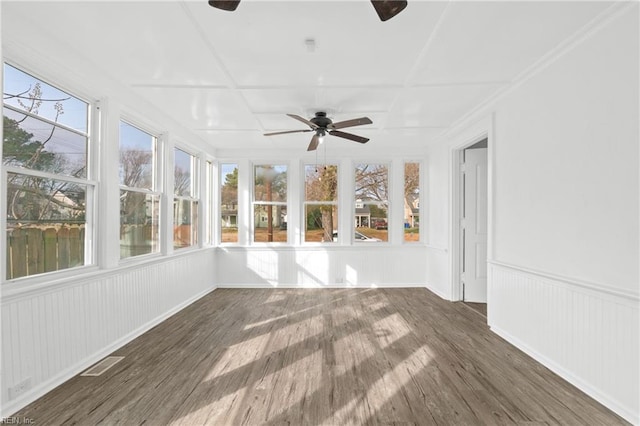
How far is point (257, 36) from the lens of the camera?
2.47 m

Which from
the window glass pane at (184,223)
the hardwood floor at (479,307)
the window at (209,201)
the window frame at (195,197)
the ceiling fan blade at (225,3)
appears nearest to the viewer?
the ceiling fan blade at (225,3)

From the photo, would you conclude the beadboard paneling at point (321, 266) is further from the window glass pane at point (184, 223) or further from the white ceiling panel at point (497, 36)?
the white ceiling panel at point (497, 36)

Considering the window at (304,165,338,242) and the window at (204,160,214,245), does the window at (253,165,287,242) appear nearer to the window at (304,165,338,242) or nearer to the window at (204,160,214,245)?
the window at (304,165,338,242)

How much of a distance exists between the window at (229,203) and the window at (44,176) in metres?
3.25

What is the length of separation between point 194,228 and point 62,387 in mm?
3240

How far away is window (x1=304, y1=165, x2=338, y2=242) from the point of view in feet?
21.1

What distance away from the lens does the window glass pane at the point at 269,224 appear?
6.43 m

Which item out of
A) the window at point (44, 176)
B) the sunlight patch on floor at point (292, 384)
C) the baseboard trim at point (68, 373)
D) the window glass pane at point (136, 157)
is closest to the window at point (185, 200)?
the window glass pane at point (136, 157)

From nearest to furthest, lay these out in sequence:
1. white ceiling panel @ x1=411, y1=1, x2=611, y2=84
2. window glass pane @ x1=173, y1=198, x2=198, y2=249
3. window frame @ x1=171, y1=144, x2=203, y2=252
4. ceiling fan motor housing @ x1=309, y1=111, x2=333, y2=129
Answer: white ceiling panel @ x1=411, y1=1, x2=611, y2=84, ceiling fan motor housing @ x1=309, y1=111, x2=333, y2=129, window glass pane @ x1=173, y1=198, x2=198, y2=249, window frame @ x1=171, y1=144, x2=203, y2=252

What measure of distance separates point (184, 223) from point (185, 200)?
37 centimetres

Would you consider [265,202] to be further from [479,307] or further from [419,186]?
[479,307]

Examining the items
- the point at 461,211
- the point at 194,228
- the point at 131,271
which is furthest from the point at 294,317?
the point at 461,211

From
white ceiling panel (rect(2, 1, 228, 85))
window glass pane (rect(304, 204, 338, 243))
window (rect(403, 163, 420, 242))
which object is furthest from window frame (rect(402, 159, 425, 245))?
white ceiling panel (rect(2, 1, 228, 85))

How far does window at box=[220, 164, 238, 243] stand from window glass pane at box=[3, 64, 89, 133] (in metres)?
3.32
